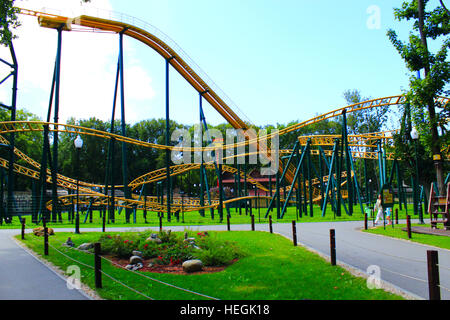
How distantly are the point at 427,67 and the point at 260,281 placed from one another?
17.5 m

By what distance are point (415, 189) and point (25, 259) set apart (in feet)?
81.9

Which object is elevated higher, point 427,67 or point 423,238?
point 427,67

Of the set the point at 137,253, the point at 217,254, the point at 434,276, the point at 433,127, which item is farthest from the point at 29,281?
the point at 433,127

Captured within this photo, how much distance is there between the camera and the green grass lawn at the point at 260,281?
6402 mm

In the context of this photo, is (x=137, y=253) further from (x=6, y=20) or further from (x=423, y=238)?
(x=6, y=20)

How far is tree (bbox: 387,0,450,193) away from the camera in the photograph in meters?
18.9

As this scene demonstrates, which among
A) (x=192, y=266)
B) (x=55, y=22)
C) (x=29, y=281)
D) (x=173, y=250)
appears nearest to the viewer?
(x=29, y=281)

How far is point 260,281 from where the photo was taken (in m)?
7.38

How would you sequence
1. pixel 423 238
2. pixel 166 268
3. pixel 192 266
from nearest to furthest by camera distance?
pixel 192 266, pixel 166 268, pixel 423 238

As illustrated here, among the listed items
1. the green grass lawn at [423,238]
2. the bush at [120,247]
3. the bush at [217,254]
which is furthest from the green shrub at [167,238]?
the green grass lawn at [423,238]

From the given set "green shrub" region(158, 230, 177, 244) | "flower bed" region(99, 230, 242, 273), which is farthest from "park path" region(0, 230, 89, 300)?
"green shrub" region(158, 230, 177, 244)

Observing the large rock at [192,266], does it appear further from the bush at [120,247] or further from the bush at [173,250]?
the bush at [120,247]

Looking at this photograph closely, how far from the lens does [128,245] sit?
36.0 ft
